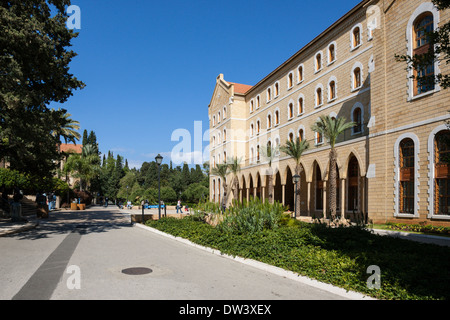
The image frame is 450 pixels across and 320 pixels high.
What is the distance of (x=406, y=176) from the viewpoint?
19.0m

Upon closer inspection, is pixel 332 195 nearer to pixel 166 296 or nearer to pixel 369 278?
pixel 369 278

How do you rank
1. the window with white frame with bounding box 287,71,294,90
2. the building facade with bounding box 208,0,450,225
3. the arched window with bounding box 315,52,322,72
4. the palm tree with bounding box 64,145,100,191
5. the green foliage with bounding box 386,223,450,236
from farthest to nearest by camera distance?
the palm tree with bounding box 64,145,100,191 → the window with white frame with bounding box 287,71,294,90 → the arched window with bounding box 315,52,322,72 → the building facade with bounding box 208,0,450,225 → the green foliage with bounding box 386,223,450,236

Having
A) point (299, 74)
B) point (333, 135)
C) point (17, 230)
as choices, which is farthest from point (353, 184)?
point (17, 230)

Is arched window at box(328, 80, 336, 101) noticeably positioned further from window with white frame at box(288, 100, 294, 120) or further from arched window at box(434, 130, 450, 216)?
arched window at box(434, 130, 450, 216)

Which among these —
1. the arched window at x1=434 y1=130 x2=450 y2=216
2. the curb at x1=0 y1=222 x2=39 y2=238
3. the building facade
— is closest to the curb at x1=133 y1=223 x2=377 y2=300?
the building facade

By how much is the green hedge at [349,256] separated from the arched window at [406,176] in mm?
9811

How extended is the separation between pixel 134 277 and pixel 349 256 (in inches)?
189

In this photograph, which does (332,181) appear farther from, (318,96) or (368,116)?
(318,96)

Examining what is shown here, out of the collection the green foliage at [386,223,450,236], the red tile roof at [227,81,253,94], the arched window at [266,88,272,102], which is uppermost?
the red tile roof at [227,81,253,94]

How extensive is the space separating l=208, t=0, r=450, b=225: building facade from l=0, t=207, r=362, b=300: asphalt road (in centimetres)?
504

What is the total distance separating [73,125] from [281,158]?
39.0 m

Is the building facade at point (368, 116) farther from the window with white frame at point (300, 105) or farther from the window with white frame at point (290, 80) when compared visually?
the window with white frame at point (290, 80)

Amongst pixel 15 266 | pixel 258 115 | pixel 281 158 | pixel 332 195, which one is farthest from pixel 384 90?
pixel 258 115

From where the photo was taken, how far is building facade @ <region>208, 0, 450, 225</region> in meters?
17.5
